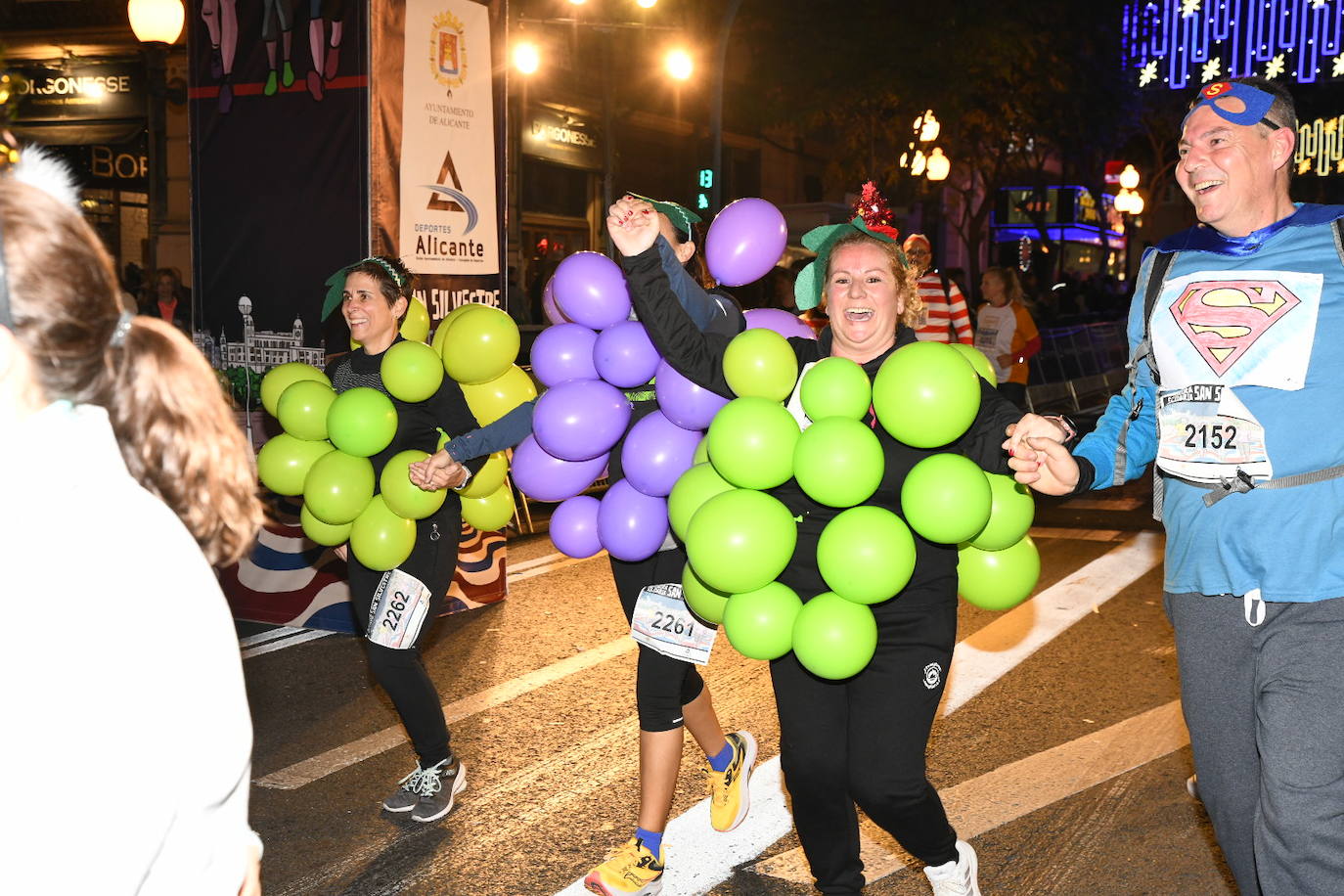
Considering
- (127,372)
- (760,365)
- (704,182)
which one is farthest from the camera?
(704,182)

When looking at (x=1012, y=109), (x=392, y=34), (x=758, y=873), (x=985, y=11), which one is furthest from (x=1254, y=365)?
(x=1012, y=109)

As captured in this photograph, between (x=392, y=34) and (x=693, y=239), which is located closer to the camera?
(x=693, y=239)

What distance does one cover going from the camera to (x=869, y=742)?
11.2ft

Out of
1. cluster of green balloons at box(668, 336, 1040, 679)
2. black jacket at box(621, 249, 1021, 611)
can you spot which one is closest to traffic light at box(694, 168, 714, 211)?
black jacket at box(621, 249, 1021, 611)

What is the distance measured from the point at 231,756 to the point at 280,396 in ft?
12.0

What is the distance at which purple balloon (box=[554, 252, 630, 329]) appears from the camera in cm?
426

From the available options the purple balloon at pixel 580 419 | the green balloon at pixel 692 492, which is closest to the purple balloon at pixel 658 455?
the purple balloon at pixel 580 419

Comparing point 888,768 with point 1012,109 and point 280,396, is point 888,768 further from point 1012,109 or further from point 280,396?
point 1012,109

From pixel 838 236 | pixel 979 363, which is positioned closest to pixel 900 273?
pixel 838 236

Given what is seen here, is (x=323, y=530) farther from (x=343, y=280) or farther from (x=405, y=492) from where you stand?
(x=343, y=280)

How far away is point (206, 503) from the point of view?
1.78m

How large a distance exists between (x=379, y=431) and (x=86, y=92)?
17.2 meters

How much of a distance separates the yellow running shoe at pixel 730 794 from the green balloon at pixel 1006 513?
1.69m

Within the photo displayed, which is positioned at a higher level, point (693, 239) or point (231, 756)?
point (693, 239)
